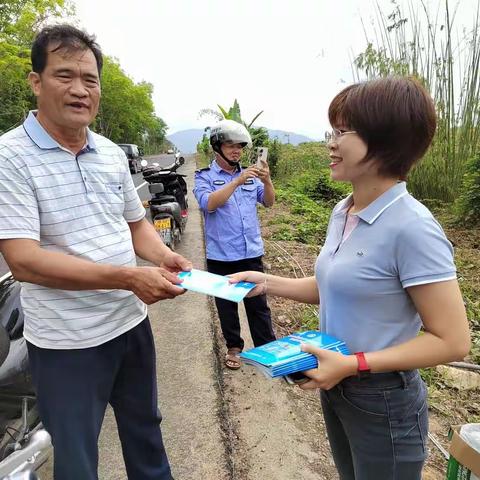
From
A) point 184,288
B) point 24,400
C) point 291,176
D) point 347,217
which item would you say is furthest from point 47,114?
point 291,176

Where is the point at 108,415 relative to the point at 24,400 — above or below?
below

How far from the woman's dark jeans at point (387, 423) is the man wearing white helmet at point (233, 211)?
1.61 metres

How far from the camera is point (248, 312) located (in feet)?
9.34

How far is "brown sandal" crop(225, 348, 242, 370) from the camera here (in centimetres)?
295

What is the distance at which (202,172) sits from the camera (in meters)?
2.89

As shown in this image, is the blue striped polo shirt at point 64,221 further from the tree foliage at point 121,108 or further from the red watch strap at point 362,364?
the tree foliage at point 121,108

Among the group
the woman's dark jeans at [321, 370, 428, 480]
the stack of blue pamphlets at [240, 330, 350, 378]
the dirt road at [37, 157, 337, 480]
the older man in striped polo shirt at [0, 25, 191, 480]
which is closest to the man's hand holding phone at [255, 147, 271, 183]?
the older man in striped polo shirt at [0, 25, 191, 480]

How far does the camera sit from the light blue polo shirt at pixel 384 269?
99 cm

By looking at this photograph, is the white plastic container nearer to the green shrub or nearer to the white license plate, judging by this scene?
the white license plate

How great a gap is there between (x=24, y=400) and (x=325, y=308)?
4.67ft

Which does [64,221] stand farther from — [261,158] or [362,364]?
[261,158]

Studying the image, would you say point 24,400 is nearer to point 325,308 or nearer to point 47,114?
point 47,114

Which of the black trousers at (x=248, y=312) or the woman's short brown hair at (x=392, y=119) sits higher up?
the woman's short brown hair at (x=392, y=119)

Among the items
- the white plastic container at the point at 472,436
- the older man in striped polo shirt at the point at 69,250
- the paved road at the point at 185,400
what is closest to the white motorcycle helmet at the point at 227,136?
the older man in striped polo shirt at the point at 69,250
